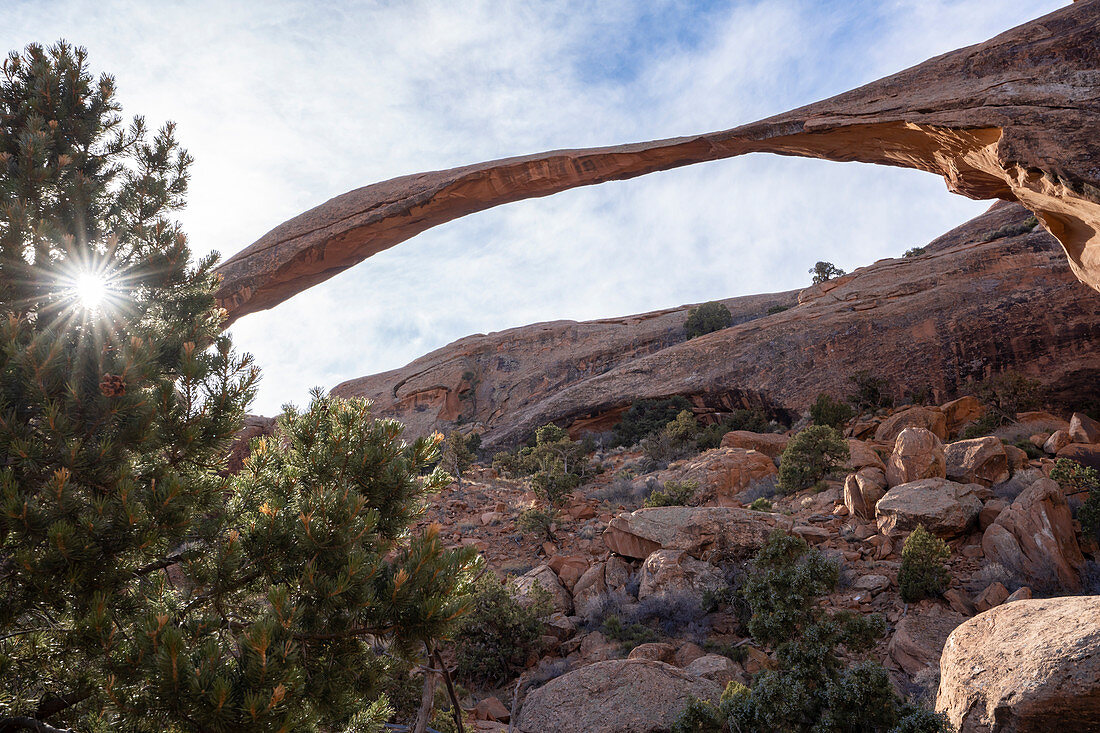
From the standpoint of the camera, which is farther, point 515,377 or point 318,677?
point 515,377

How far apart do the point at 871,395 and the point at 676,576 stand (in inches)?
575

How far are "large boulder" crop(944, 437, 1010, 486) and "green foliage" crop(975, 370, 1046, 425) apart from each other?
6260 mm

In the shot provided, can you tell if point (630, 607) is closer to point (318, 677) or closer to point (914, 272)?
point (318, 677)

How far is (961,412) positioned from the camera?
16.8 meters

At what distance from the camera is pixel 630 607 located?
8453 millimetres

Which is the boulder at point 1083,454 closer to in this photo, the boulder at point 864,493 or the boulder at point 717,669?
the boulder at point 864,493

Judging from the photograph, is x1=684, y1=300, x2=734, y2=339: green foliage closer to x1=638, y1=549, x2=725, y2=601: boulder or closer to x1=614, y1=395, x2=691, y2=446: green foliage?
x1=614, y1=395, x2=691, y2=446: green foliage

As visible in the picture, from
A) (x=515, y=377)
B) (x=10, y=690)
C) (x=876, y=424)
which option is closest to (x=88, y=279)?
(x=10, y=690)

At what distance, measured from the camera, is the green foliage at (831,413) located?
1805cm

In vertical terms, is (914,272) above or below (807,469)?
above

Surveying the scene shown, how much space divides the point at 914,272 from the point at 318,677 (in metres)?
27.1

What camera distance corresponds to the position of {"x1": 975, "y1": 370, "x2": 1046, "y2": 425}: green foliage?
16.0 m

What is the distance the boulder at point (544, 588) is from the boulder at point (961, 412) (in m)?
13.0

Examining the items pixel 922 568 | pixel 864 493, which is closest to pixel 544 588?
pixel 922 568
